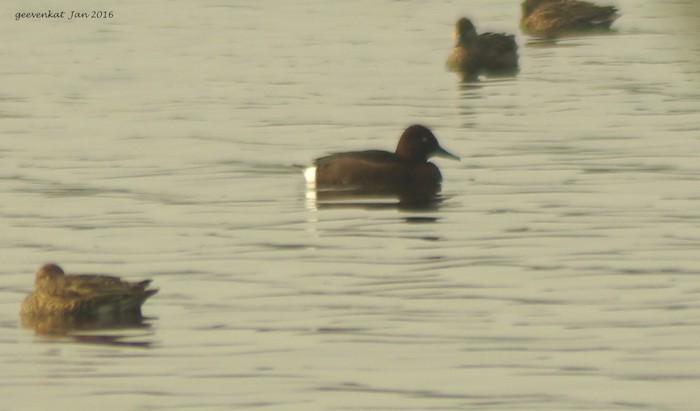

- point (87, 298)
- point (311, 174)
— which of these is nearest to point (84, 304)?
point (87, 298)

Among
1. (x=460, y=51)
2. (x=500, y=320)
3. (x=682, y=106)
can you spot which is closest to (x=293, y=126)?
(x=682, y=106)

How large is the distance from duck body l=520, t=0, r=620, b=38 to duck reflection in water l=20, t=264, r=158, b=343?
952 inches

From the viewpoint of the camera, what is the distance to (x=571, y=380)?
12102mm

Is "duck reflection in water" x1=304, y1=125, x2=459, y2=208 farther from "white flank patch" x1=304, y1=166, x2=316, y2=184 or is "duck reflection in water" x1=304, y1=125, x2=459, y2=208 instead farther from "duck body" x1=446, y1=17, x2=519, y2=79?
"duck body" x1=446, y1=17, x2=519, y2=79

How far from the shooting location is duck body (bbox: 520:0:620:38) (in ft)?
124

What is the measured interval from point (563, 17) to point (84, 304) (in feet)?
81.5

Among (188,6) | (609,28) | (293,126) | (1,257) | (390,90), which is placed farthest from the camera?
(188,6)

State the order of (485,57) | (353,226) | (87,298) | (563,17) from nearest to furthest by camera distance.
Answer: (87,298)
(353,226)
(485,57)
(563,17)

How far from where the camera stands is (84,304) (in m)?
14.5

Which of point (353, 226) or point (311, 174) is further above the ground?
point (311, 174)

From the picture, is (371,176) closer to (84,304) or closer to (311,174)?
(311,174)

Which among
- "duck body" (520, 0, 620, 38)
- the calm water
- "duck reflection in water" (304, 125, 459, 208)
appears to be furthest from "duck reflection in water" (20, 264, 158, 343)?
"duck body" (520, 0, 620, 38)

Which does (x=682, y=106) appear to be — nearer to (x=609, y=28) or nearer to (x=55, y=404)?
(x=609, y=28)

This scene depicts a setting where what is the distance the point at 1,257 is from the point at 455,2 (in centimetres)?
2636
